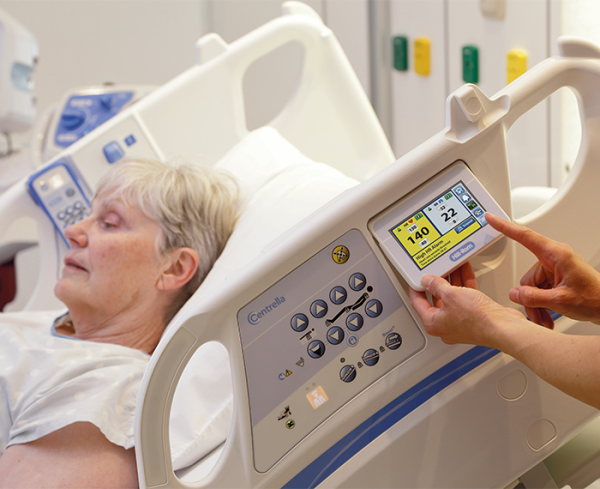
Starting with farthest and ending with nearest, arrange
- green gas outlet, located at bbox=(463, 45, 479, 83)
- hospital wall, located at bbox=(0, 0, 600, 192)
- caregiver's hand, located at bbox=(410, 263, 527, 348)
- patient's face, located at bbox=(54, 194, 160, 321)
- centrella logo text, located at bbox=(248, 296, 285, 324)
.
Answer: green gas outlet, located at bbox=(463, 45, 479, 83), hospital wall, located at bbox=(0, 0, 600, 192), patient's face, located at bbox=(54, 194, 160, 321), centrella logo text, located at bbox=(248, 296, 285, 324), caregiver's hand, located at bbox=(410, 263, 527, 348)

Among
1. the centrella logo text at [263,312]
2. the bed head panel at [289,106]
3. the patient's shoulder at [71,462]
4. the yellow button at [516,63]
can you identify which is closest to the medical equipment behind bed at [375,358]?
the centrella logo text at [263,312]

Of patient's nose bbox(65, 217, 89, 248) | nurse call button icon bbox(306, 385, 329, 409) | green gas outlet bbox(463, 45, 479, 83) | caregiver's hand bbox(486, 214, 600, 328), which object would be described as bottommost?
nurse call button icon bbox(306, 385, 329, 409)

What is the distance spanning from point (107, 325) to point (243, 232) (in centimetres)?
37

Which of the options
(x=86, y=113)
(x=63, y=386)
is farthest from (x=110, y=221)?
(x=86, y=113)

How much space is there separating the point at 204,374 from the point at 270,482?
290mm

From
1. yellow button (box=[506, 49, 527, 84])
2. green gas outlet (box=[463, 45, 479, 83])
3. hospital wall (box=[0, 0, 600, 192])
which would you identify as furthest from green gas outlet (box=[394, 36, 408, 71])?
yellow button (box=[506, 49, 527, 84])

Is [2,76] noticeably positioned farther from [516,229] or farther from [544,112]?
[516,229]

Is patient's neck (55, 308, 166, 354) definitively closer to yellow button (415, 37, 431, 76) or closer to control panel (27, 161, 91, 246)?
control panel (27, 161, 91, 246)

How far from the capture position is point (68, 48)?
3924mm

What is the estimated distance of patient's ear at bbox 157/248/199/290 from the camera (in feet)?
4.38

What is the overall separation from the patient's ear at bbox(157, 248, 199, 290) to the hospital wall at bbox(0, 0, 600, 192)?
1.20 meters

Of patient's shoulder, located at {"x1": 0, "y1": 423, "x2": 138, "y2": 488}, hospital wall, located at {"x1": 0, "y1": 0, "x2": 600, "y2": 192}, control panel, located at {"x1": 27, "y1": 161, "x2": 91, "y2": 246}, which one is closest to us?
patient's shoulder, located at {"x1": 0, "y1": 423, "x2": 138, "y2": 488}

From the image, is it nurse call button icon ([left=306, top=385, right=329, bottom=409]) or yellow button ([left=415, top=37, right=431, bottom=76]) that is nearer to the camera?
nurse call button icon ([left=306, top=385, right=329, bottom=409])

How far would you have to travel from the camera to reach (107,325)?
1.35m
